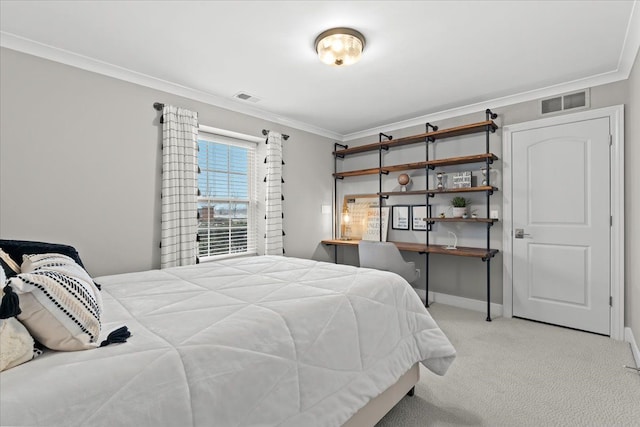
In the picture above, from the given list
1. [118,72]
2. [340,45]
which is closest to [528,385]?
[340,45]

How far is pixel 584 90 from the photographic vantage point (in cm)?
307

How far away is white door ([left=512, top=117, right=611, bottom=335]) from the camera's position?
118 inches

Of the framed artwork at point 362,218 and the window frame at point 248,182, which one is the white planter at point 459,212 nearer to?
the framed artwork at point 362,218

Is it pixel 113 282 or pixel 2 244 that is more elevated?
pixel 2 244

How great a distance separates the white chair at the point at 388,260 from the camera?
3568 mm

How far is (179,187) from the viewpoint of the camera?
3086 millimetres

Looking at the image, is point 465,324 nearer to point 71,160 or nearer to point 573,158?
point 573,158

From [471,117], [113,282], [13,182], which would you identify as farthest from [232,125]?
[471,117]

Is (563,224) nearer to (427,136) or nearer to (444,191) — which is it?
(444,191)

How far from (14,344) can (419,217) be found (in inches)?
161

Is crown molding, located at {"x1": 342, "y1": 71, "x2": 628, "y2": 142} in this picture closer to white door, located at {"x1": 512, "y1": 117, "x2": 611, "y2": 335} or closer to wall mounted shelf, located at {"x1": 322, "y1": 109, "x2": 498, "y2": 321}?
wall mounted shelf, located at {"x1": 322, "y1": 109, "x2": 498, "y2": 321}

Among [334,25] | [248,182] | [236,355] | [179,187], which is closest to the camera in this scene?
[236,355]

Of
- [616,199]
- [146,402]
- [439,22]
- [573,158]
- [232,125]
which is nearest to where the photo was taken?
[146,402]

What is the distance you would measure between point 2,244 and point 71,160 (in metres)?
1.10
